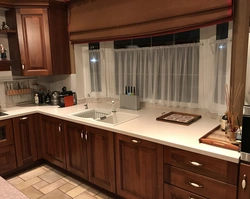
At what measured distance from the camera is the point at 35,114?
3.06 metres

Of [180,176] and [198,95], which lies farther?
[198,95]

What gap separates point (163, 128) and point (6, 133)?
196cm

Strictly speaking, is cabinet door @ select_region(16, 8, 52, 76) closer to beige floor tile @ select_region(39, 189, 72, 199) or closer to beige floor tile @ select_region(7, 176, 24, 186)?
beige floor tile @ select_region(7, 176, 24, 186)

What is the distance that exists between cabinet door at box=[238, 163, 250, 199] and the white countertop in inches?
2.5

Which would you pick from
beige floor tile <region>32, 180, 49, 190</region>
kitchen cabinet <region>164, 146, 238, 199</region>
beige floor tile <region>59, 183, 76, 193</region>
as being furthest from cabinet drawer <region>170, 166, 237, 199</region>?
beige floor tile <region>32, 180, 49, 190</region>

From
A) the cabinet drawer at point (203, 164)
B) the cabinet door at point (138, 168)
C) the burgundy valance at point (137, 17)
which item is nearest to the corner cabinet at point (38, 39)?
the burgundy valance at point (137, 17)

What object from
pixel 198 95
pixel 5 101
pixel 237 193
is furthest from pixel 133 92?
pixel 5 101

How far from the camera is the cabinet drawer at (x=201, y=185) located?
157 cm

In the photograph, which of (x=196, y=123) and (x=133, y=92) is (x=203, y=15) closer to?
(x=196, y=123)

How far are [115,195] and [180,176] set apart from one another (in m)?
0.99

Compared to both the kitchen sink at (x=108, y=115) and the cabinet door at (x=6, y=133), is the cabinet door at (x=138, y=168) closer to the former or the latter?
the kitchen sink at (x=108, y=115)

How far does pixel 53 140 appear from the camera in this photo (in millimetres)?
2992

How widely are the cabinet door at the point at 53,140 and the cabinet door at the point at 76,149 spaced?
0.40ft

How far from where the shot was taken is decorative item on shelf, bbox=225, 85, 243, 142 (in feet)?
5.50
